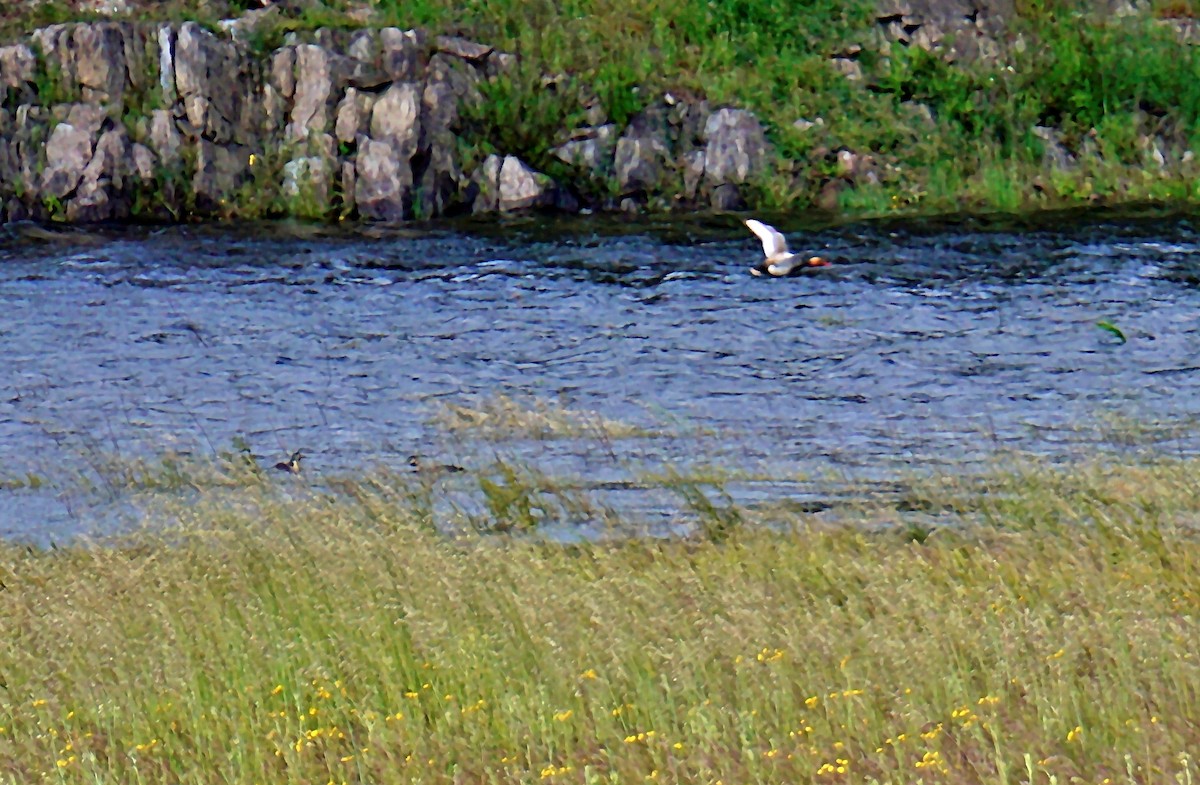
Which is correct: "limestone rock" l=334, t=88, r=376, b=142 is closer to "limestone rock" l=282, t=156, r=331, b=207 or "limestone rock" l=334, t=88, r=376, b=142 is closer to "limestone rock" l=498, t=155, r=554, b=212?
"limestone rock" l=282, t=156, r=331, b=207

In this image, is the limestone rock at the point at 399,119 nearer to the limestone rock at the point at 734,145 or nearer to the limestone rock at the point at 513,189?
the limestone rock at the point at 513,189

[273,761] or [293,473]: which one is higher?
[273,761]

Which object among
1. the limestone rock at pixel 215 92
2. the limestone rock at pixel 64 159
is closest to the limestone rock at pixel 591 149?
the limestone rock at pixel 215 92

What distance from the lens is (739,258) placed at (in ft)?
74.9

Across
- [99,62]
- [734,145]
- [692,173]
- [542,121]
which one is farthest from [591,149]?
[99,62]

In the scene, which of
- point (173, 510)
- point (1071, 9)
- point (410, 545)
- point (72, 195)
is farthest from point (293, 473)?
point (1071, 9)

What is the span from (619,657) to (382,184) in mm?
20570

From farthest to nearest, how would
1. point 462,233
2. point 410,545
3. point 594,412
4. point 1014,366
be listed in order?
point 462,233
point 1014,366
point 594,412
point 410,545

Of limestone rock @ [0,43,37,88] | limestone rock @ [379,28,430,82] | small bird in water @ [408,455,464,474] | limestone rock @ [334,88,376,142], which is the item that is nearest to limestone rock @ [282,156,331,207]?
limestone rock @ [334,88,376,142]

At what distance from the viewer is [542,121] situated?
28094 millimetres

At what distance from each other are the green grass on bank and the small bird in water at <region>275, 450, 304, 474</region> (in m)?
3.17

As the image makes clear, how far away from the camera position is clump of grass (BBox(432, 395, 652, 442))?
1423 cm

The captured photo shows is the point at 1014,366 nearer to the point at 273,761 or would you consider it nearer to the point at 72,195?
the point at 273,761

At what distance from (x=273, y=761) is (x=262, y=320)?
13814 millimetres
